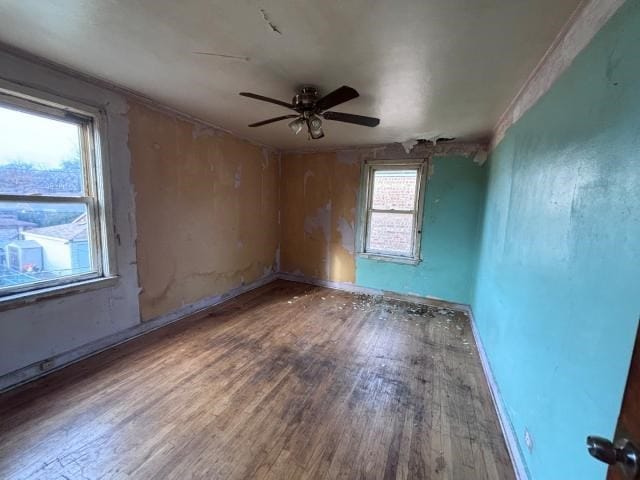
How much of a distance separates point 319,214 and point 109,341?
3186 millimetres

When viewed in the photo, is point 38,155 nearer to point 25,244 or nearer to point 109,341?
point 25,244

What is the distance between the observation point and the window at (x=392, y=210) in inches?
153

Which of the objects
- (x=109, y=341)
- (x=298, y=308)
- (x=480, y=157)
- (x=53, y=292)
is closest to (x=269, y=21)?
(x=53, y=292)

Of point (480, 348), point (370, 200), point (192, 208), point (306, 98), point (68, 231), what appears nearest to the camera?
point (306, 98)

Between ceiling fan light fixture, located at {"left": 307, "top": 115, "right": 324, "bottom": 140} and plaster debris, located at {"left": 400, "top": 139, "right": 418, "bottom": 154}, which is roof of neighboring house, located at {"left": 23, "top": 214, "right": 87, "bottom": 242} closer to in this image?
ceiling fan light fixture, located at {"left": 307, "top": 115, "right": 324, "bottom": 140}

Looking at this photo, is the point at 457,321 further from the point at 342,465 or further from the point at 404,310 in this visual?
the point at 342,465

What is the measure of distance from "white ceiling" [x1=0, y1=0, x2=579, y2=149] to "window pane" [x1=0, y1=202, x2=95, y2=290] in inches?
43.7

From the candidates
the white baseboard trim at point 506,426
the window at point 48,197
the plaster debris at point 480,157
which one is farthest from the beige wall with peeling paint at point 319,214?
the window at point 48,197

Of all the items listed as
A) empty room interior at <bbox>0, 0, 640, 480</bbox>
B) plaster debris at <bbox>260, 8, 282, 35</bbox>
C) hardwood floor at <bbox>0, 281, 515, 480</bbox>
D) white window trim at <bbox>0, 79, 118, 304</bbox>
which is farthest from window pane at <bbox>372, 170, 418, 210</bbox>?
white window trim at <bbox>0, 79, 118, 304</bbox>

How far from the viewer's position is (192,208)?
3137mm

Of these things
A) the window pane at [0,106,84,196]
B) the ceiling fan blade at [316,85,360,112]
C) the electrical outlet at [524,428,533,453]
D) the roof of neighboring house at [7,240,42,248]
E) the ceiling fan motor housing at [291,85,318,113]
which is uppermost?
the ceiling fan motor housing at [291,85,318,113]

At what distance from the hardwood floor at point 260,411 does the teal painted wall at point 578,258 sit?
1.66 feet

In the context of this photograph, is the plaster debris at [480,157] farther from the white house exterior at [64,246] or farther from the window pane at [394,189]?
the white house exterior at [64,246]

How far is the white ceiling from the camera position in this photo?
1.29 m
